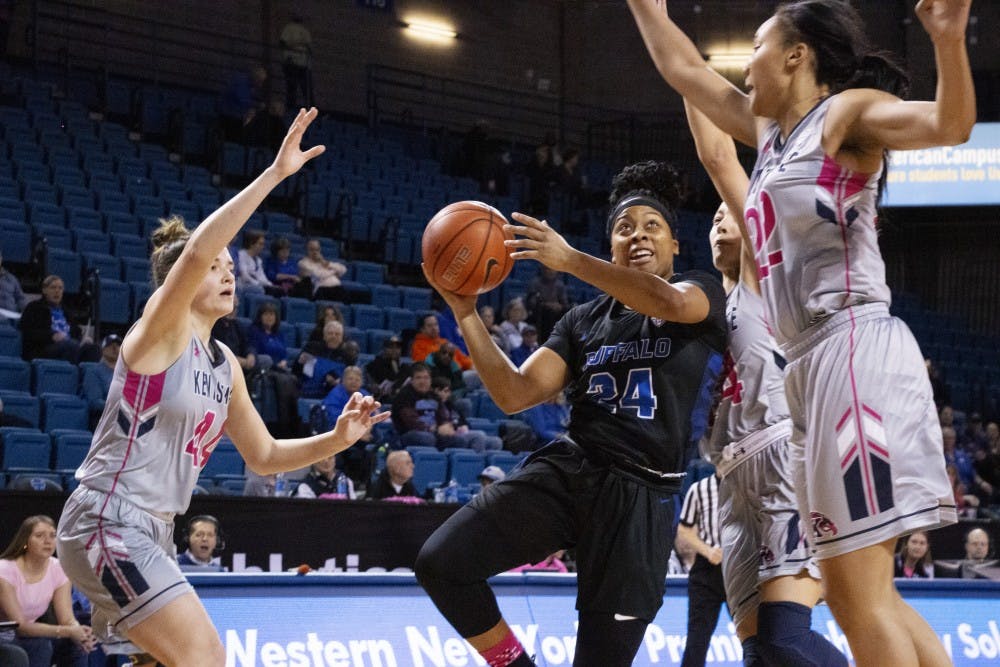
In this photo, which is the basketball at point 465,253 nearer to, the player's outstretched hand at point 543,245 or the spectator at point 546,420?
the player's outstretched hand at point 543,245

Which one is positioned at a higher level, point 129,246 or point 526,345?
point 129,246

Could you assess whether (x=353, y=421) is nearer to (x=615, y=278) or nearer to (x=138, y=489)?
(x=138, y=489)

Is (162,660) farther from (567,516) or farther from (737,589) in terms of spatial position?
(737,589)

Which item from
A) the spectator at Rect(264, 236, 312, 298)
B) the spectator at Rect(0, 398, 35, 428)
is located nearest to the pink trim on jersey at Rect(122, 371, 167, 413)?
the spectator at Rect(0, 398, 35, 428)

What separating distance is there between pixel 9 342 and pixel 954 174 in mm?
15066

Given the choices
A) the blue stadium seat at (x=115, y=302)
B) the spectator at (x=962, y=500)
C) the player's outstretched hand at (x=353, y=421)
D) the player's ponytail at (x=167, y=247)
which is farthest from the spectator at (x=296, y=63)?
the player's outstretched hand at (x=353, y=421)

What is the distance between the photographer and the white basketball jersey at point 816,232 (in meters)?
3.10

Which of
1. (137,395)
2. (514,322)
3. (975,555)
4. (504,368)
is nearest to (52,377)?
(514,322)

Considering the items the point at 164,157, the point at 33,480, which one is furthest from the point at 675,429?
the point at 164,157

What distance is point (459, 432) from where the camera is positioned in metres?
11.8

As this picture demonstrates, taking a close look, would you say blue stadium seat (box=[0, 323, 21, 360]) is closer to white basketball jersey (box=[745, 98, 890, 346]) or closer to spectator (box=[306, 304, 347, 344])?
spectator (box=[306, 304, 347, 344])

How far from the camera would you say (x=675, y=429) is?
405 cm

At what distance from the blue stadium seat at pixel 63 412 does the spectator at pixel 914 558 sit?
6671 mm

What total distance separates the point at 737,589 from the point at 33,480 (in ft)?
17.9
